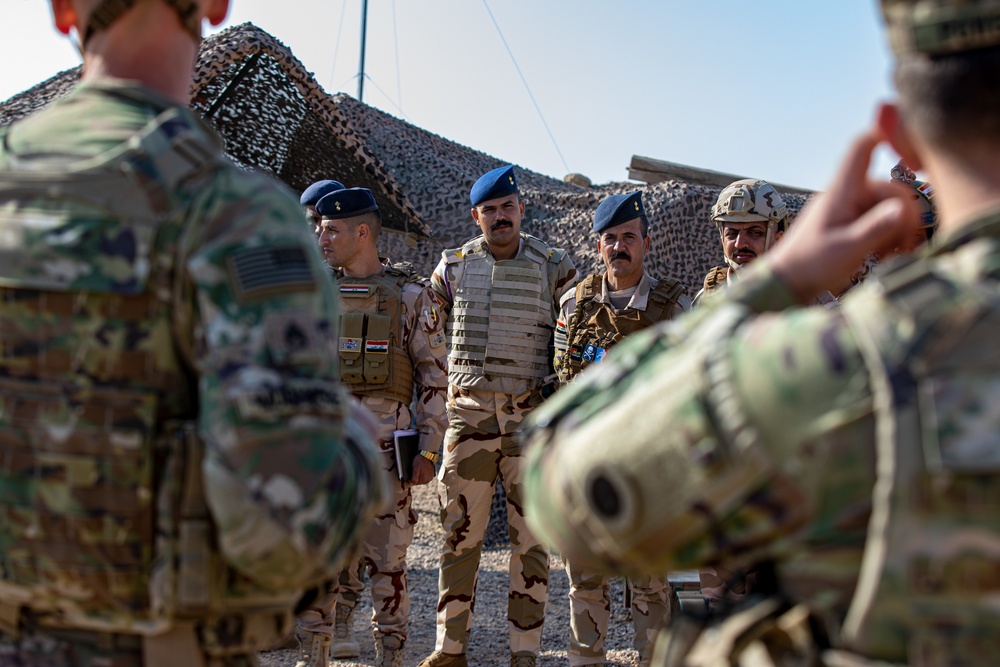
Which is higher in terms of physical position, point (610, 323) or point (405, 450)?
point (610, 323)

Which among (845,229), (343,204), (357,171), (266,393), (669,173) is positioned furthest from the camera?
(669,173)

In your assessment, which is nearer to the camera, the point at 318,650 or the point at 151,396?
the point at 151,396

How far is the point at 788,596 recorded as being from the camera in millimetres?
1183

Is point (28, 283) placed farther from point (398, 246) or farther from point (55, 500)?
point (398, 246)

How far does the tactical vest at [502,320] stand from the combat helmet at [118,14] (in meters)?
3.74

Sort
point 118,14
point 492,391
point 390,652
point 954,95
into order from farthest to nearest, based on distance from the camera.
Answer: point 492,391 → point 390,652 → point 118,14 → point 954,95

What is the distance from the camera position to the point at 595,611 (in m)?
4.98

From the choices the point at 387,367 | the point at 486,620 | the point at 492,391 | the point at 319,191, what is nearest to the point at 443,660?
the point at 486,620

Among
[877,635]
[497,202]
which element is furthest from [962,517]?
[497,202]

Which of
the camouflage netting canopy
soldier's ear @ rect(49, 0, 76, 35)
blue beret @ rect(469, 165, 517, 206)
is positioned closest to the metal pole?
the camouflage netting canopy

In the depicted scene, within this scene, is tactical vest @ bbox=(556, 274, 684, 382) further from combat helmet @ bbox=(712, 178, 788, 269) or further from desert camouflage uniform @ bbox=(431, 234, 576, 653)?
combat helmet @ bbox=(712, 178, 788, 269)

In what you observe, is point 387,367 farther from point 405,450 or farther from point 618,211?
point 618,211

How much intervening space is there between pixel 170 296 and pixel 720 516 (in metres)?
0.92

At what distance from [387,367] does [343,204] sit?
2.99 feet
